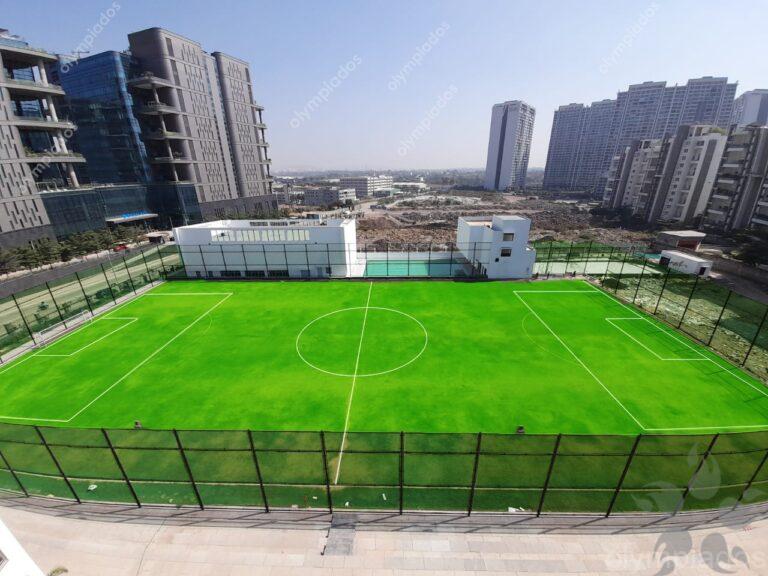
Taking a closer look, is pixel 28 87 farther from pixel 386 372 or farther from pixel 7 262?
pixel 386 372

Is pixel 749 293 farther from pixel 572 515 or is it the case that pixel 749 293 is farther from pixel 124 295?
pixel 124 295

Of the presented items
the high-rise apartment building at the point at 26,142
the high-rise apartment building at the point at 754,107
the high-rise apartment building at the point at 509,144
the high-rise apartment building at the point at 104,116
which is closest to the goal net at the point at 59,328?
the high-rise apartment building at the point at 26,142

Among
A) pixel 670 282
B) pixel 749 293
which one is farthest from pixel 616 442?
pixel 749 293

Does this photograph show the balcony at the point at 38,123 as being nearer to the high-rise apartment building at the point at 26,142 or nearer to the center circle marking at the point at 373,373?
the high-rise apartment building at the point at 26,142

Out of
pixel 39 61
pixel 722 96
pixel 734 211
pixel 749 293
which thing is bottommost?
pixel 749 293

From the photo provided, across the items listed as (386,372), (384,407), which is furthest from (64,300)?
(384,407)

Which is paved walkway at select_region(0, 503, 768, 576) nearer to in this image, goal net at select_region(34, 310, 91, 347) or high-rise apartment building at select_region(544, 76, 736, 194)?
goal net at select_region(34, 310, 91, 347)
